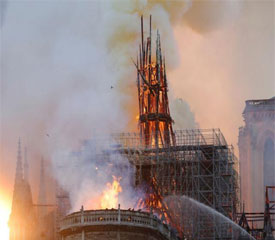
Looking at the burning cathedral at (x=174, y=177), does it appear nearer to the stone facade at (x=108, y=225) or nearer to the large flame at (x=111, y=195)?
the large flame at (x=111, y=195)

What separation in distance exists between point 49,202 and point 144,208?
26.7m

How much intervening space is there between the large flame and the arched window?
30.4 metres

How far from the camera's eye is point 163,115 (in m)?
130

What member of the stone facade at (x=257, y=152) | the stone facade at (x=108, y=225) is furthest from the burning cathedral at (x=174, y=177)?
the stone facade at (x=257, y=152)

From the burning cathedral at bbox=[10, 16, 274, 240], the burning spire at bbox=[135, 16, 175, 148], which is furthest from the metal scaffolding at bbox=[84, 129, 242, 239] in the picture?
the burning spire at bbox=[135, 16, 175, 148]

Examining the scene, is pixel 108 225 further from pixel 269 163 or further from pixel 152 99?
pixel 269 163

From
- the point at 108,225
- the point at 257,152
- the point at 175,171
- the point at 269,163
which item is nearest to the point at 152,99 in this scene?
the point at 175,171

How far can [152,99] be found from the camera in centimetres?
13125

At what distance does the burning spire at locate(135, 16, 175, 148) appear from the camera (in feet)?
420

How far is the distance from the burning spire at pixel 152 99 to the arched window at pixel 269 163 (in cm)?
2107

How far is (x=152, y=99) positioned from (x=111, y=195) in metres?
16.0

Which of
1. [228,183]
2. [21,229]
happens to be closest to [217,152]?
[228,183]

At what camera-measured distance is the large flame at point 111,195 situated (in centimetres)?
11808

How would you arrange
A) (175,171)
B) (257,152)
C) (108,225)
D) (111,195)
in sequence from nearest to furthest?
(108,225) → (111,195) → (175,171) → (257,152)
